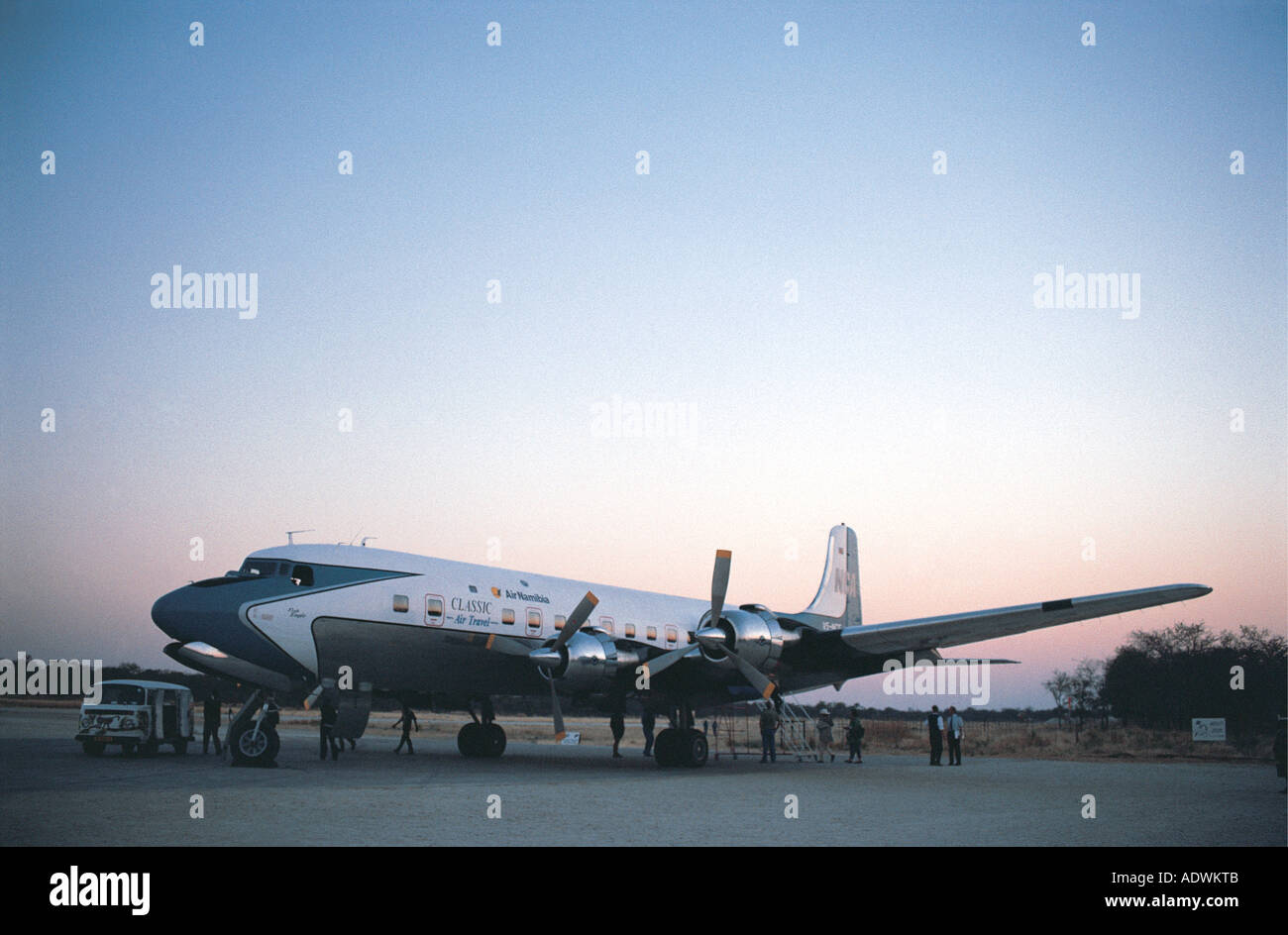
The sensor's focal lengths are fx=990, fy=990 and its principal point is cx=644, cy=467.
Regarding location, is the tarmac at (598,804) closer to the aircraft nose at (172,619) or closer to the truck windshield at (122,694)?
the truck windshield at (122,694)

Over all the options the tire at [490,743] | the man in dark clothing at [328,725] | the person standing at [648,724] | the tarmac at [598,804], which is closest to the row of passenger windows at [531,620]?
the person standing at [648,724]

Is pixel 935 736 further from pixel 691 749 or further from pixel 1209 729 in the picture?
pixel 1209 729

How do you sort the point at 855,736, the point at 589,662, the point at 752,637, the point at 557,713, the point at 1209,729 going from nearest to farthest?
the point at 589,662
the point at 557,713
the point at 752,637
the point at 855,736
the point at 1209,729

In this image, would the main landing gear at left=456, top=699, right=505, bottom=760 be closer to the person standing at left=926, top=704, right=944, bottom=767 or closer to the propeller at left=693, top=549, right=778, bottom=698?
the propeller at left=693, top=549, right=778, bottom=698

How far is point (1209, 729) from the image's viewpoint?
36.2 meters

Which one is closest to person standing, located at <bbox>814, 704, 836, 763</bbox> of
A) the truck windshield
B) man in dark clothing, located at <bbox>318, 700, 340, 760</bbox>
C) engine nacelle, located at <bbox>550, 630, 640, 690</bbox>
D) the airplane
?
the airplane

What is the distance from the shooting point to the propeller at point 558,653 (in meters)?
18.8

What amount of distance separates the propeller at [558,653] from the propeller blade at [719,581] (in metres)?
2.42

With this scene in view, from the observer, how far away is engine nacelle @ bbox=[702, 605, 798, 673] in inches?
772

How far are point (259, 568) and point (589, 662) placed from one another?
257 inches

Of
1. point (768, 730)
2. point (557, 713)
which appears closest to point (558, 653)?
point (557, 713)
